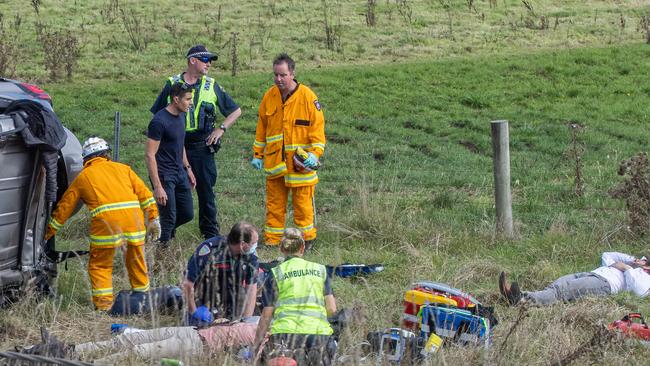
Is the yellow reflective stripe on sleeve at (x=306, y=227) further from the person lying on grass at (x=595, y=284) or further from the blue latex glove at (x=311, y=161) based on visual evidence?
the person lying on grass at (x=595, y=284)

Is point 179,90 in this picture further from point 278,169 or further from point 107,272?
point 107,272

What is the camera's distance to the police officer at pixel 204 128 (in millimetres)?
9703

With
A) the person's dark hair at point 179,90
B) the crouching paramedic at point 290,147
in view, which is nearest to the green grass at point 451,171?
the crouching paramedic at point 290,147

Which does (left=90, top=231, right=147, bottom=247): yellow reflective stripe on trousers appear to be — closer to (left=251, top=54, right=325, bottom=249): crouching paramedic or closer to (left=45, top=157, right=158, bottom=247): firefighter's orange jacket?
(left=45, top=157, right=158, bottom=247): firefighter's orange jacket

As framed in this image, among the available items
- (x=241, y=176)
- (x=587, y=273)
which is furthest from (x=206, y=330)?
(x=241, y=176)

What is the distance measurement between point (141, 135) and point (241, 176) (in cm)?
296

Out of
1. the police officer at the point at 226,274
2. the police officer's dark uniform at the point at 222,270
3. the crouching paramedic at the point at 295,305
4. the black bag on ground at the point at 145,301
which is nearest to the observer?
the crouching paramedic at the point at 295,305

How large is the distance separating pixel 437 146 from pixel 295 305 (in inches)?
372

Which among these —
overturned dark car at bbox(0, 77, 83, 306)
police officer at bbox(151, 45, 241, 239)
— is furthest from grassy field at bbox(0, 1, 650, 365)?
police officer at bbox(151, 45, 241, 239)

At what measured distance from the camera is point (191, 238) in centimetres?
998

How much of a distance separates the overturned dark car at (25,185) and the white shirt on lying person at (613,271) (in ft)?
13.4

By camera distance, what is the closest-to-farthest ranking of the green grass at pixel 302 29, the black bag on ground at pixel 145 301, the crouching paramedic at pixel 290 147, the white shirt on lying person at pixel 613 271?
the black bag on ground at pixel 145 301, the white shirt on lying person at pixel 613 271, the crouching paramedic at pixel 290 147, the green grass at pixel 302 29

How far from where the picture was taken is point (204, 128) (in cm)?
978

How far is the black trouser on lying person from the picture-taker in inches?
223
